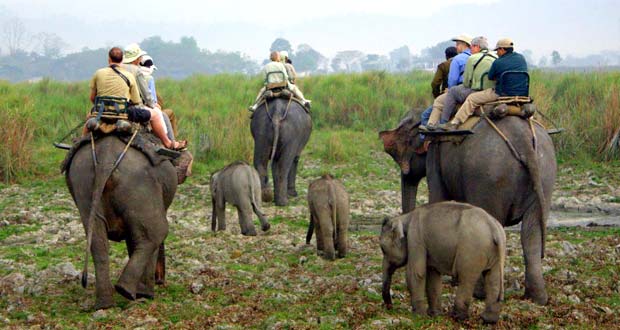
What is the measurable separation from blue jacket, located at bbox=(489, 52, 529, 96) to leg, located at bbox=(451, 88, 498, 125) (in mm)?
98

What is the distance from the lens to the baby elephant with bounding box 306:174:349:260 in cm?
955

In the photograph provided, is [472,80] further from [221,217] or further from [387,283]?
[221,217]

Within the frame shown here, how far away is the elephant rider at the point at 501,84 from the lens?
27.3ft

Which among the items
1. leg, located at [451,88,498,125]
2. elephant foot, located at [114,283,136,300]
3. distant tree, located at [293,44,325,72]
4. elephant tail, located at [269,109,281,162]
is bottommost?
distant tree, located at [293,44,325,72]

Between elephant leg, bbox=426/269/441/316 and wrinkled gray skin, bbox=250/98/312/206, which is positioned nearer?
elephant leg, bbox=426/269/441/316

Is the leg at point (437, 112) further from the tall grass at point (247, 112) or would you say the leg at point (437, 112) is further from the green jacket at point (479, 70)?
the tall grass at point (247, 112)

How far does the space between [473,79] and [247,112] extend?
38.4ft

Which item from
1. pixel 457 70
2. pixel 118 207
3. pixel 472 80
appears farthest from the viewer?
pixel 457 70

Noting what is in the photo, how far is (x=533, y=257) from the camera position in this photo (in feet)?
25.7

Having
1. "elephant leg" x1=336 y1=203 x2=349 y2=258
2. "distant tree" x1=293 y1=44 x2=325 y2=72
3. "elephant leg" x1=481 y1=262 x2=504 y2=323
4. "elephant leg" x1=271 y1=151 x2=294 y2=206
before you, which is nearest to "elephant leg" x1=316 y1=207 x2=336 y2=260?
"elephant leg" x1=336 y1=203 x2=349 y2=258

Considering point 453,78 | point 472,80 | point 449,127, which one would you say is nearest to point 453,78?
point 453,78

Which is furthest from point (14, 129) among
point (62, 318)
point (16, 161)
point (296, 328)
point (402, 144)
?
point (296, 328)

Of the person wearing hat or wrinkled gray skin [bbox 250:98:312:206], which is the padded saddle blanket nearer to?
the person wearing hat

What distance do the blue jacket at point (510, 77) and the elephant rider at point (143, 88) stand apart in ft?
9.62
